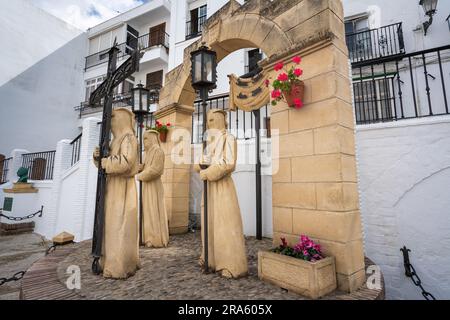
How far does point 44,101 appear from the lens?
598 inches

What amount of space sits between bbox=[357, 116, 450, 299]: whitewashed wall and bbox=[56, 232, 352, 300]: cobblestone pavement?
2.17 metres

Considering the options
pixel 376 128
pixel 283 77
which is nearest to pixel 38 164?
pixel 283 77

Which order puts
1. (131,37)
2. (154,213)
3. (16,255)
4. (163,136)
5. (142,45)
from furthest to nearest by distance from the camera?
1. (131,37)
2. (142,45)
3. (16,255)
4. (163,136)
5. (154,213)

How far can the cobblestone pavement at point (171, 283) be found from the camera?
2484 millimetres

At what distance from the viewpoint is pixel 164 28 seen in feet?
51.8

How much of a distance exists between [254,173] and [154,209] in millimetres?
2391

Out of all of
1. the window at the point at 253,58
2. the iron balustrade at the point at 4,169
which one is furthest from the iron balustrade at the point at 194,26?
the iron balustrade at the point at 4,169

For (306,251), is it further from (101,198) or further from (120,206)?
(101,198)

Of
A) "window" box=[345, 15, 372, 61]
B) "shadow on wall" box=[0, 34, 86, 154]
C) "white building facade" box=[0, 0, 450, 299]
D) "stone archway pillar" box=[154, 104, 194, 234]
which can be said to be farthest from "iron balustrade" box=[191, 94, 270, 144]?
"shadow on wall" box=[0, 34, 86, 154]

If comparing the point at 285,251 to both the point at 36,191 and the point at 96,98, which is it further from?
the point at 36,191

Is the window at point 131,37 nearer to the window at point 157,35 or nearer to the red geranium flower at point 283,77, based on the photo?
the window at point 157,35

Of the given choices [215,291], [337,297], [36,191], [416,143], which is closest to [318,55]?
[416,143]

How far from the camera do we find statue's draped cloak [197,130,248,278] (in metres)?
3.02

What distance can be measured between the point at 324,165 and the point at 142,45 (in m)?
16.9
